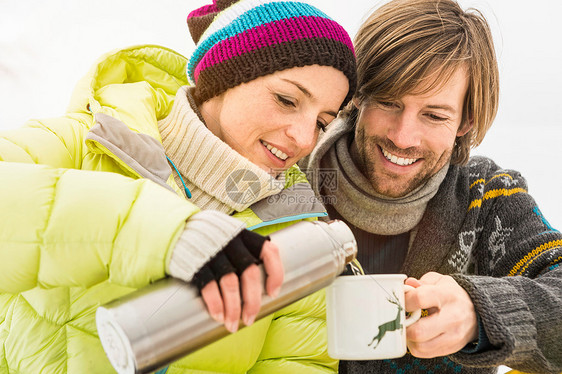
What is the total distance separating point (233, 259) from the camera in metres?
0.49

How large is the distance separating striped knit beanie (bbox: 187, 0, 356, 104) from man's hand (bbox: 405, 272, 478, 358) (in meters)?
0.48

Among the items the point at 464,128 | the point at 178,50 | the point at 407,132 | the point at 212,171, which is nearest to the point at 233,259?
the point at 212,171

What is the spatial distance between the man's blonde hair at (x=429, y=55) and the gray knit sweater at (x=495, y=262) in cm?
13

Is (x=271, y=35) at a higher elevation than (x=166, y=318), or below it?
higher

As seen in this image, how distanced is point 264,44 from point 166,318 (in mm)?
643

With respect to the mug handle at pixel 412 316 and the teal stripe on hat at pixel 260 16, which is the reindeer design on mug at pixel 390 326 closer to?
the mug handle at pixel 412 316

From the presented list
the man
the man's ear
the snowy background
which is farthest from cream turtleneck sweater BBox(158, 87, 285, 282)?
the snowy background

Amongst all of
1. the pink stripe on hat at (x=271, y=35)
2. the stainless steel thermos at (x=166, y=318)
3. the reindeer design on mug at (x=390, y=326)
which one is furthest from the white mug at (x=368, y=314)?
the pink stripe on hat at (x=271, y=35)

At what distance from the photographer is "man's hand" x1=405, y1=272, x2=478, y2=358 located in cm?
76

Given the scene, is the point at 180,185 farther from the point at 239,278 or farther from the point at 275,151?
the point at 239,278

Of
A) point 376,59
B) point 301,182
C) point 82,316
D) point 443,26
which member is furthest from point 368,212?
point 82,316

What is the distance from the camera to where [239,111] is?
3.17 feet

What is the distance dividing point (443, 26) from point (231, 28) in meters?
0.59

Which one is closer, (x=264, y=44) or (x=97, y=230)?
(x=97, y=230)
